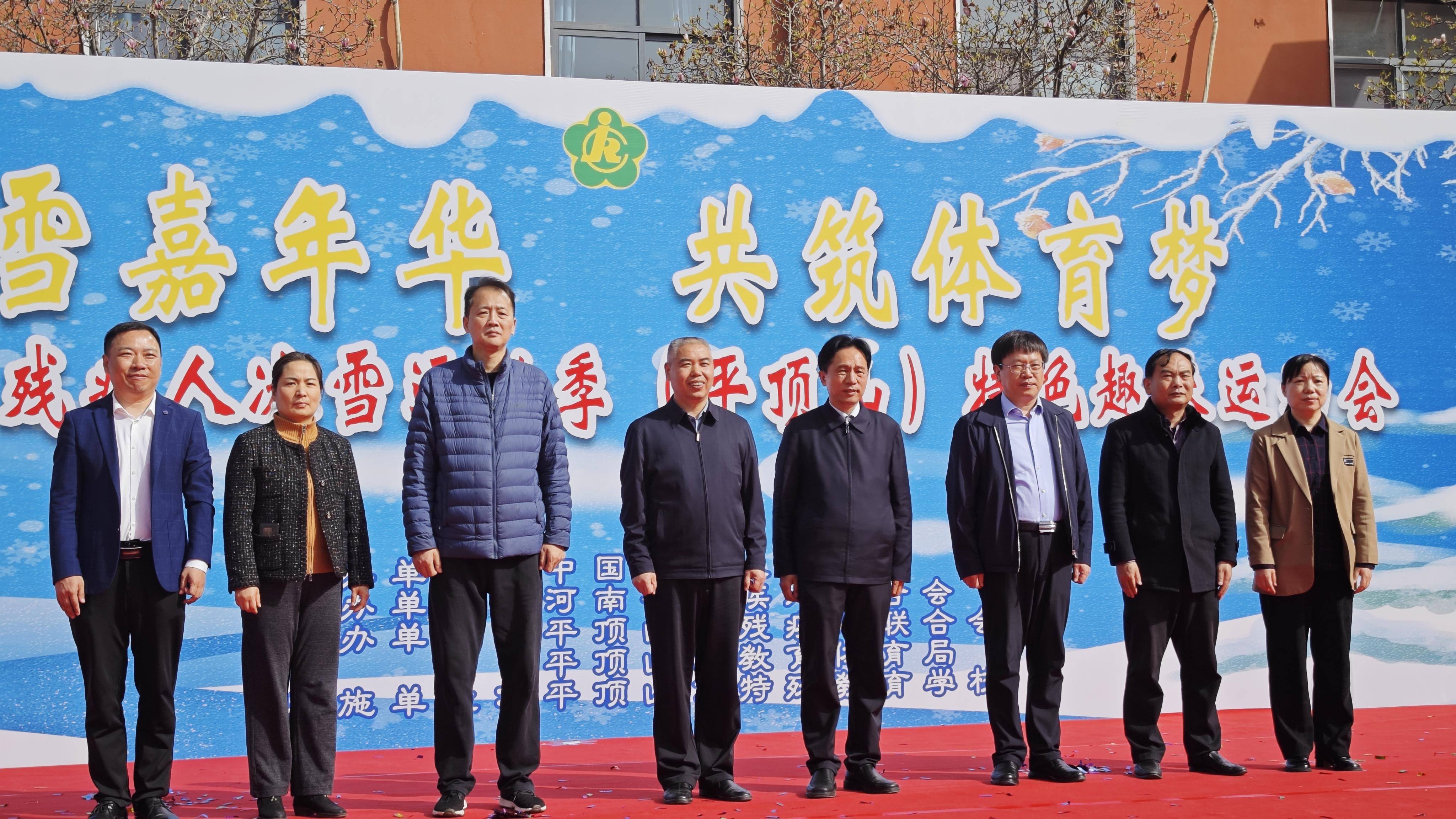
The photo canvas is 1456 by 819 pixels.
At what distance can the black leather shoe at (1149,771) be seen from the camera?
Result: 3605 mm

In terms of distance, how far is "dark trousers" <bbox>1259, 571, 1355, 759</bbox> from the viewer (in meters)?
3.75

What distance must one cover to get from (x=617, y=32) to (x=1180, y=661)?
429 cm

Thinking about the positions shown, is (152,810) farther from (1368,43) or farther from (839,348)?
(1368,43)

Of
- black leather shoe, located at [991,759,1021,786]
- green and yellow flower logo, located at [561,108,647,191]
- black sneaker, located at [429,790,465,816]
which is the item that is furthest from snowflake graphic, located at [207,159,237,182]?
black leather shoe, located at [991,759,1021,786]

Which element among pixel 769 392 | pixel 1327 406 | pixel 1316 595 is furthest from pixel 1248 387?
pixel 769 392

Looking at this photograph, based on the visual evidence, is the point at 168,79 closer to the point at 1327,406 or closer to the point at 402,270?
the point at 402,270

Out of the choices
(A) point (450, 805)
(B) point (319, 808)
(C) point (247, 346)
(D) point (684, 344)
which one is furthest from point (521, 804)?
(C) point (247, 346)

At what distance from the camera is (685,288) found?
4.53 m

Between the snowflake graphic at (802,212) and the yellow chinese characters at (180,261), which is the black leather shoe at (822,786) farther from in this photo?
the yellow chinese characters at (180,261)

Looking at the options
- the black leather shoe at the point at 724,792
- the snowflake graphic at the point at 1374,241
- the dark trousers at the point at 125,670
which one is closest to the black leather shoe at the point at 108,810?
the dark trousers at the point at 125,670

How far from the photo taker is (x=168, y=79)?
13.9 ft

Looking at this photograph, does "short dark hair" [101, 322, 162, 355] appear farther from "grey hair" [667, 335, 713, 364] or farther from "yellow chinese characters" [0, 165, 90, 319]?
"grey hair" [667, 335, 713, 364]

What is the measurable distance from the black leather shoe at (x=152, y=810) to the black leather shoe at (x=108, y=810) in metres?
0.03

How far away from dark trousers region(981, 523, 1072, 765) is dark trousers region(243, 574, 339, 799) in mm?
1743
